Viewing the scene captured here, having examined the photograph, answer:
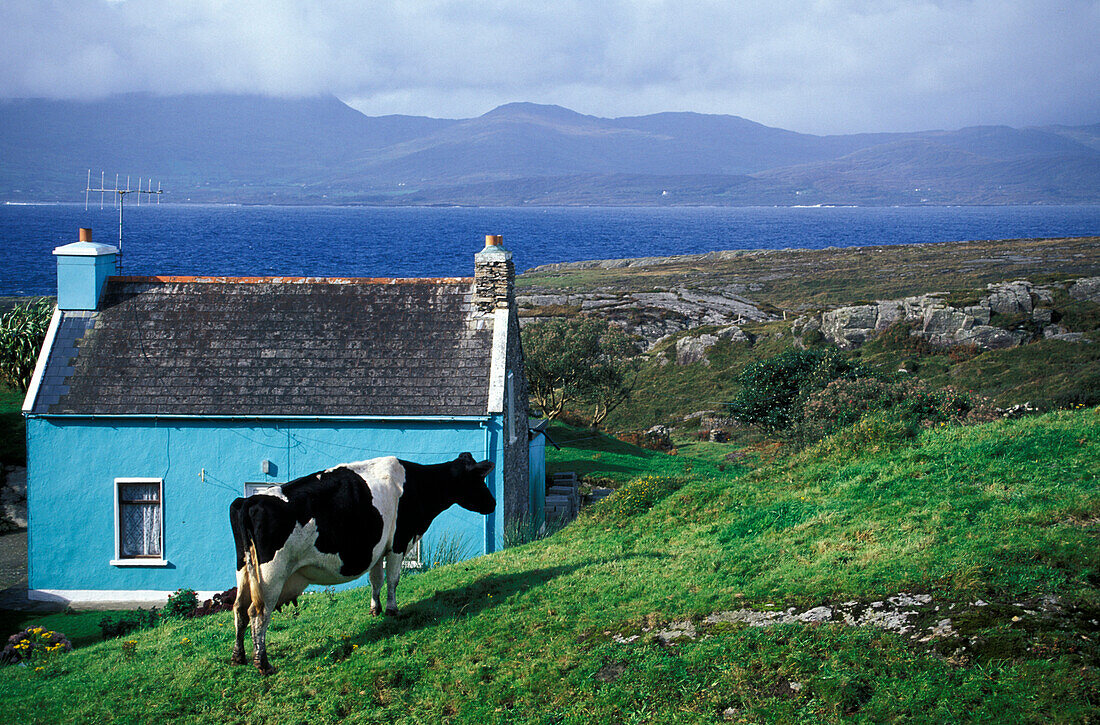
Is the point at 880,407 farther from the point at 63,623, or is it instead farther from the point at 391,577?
the point at 63,623

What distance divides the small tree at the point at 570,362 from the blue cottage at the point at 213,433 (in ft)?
54.4

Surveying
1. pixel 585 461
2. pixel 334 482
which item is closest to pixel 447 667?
pixel 334 482

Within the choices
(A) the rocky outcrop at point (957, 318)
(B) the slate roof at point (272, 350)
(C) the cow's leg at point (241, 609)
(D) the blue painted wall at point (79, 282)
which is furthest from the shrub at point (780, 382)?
(C) the cow's leg at point (241, 609)

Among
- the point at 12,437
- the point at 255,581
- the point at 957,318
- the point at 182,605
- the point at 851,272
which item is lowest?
the point at 182,605

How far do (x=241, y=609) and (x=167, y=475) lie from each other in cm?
1099

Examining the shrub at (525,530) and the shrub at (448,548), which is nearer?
the shrub at (448,548)

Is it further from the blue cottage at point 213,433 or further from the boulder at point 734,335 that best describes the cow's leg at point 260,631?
the boulder at point 734,335

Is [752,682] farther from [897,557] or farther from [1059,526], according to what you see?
[1059,526]

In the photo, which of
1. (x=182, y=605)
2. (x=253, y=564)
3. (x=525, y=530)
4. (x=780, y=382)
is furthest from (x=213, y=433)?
(x=780, y=382)

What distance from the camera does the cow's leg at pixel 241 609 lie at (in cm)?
1077

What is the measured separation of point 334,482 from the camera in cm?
1139

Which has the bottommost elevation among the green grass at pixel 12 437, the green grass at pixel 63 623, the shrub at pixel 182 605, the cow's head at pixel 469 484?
the green grass at pixel 63 623

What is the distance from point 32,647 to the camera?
1388 cm

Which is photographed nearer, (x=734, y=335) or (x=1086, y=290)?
(x=1086, y=290)
